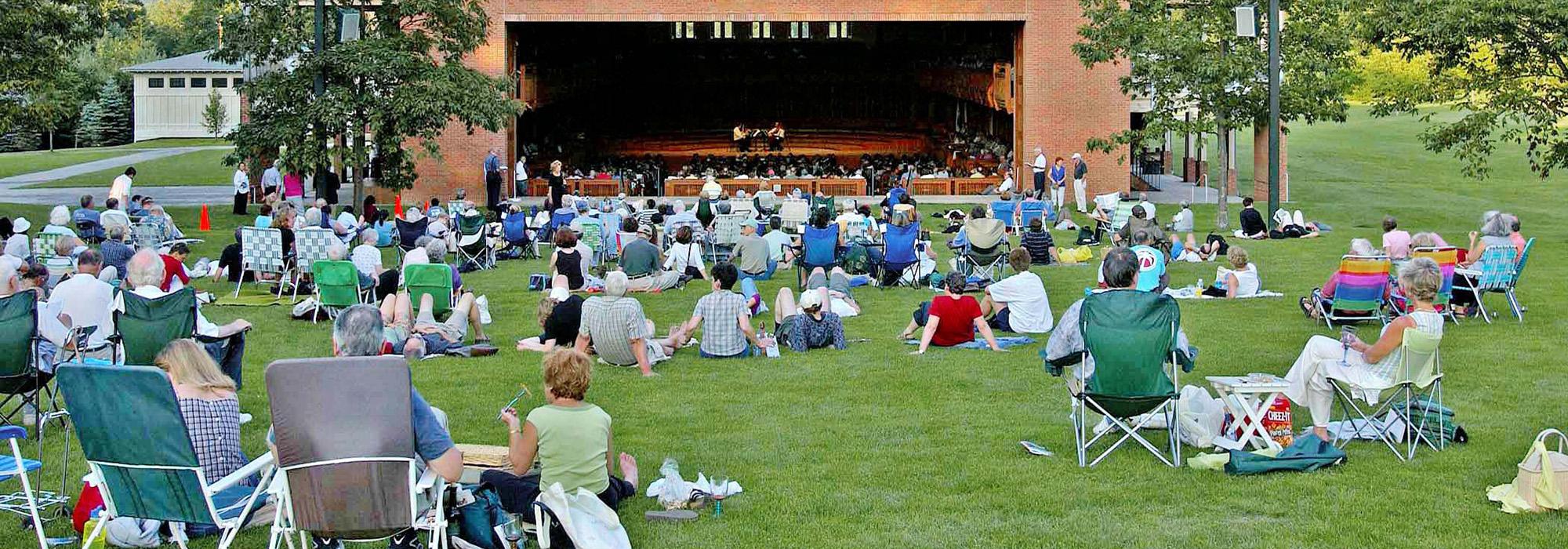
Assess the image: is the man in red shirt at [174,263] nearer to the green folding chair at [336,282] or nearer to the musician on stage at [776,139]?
the green folding chair at [336,282]

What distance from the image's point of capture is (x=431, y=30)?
28.1m

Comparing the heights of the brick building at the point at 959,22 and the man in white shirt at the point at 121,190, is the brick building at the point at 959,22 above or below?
above

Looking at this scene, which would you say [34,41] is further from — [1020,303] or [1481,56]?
[1481,56]

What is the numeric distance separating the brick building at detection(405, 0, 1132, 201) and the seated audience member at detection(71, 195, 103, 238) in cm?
1131

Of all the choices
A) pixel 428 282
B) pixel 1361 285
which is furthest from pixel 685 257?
pixel 1361 285

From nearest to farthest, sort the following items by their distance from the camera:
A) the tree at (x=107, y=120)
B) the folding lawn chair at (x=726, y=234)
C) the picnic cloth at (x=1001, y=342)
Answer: the picnic cloth at (x=1001, y=342), the folding lawn chair at (x=726, y=234), the tree at (x=107, y=120)

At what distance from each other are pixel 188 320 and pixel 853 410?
13.8 feet

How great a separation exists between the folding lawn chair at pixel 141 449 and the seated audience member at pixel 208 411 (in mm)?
355

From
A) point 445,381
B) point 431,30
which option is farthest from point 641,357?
point 431,30

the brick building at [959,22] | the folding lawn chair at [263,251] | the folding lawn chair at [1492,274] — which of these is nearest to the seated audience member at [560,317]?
the folding lawn chair at [263,251]

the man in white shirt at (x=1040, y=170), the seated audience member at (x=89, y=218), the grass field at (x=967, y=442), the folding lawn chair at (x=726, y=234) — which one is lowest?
the grass field at (x=967, y=442)

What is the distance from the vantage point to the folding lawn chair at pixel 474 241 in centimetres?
2070

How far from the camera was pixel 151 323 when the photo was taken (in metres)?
10.4

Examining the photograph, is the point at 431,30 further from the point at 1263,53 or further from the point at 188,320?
the point at 188,320
